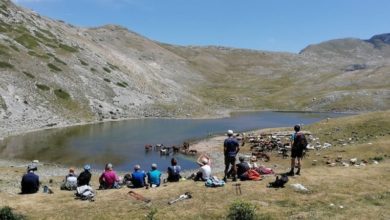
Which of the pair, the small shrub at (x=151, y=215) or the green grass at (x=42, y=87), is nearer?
the small shrub at (x=151, y=215)

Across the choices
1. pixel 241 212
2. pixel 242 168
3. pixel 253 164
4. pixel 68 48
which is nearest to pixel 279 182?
pixel 242 168

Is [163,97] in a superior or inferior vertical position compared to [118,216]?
superior

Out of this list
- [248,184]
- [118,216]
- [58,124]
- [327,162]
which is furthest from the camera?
[58,124]

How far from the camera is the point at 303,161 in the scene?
165 feet

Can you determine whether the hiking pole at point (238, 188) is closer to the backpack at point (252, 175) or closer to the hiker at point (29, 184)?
the backpack at point (252, 175)

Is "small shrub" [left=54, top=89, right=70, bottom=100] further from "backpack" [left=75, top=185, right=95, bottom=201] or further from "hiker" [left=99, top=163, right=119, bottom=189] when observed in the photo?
"backpack" [left=75, top=185, right=95, bottom=201]

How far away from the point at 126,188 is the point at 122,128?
61.9m

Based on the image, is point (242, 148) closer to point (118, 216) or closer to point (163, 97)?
point (118, 216)

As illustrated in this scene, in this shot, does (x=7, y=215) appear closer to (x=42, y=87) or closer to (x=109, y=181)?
(x=109, y=181)

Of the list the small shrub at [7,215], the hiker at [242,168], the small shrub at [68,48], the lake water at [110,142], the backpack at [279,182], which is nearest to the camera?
the small shrub at [7,215]

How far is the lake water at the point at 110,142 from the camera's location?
59438 mm

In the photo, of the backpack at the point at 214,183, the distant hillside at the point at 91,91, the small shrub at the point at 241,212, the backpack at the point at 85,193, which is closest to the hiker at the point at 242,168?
the backpack at the point at 214,183

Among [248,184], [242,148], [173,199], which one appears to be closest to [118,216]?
[173,199]

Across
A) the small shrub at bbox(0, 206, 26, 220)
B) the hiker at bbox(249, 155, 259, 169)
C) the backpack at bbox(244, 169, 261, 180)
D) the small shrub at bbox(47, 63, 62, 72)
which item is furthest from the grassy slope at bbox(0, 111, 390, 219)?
the small shrub at bbox(47, 63, 62, 72)
